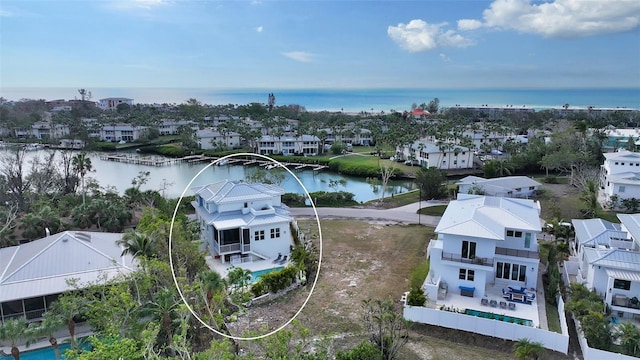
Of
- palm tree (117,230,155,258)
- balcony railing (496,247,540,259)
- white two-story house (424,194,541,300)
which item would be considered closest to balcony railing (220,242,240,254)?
palm tree (117,230,155,258)

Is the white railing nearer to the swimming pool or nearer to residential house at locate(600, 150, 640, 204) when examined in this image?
the swimming pool

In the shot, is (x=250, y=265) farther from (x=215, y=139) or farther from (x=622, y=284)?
(x=215, y=139)

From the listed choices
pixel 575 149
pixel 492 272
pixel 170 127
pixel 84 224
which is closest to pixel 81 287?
pixel 84 224

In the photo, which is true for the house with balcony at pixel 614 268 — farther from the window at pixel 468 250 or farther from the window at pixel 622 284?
the window at pixel 468 250

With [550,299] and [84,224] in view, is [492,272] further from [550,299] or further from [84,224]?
[84,224]

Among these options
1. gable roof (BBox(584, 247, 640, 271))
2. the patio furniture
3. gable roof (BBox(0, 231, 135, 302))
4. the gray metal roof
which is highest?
the gray metal roof

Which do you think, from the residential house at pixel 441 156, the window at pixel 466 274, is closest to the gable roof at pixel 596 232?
the window at pixel 466 274
